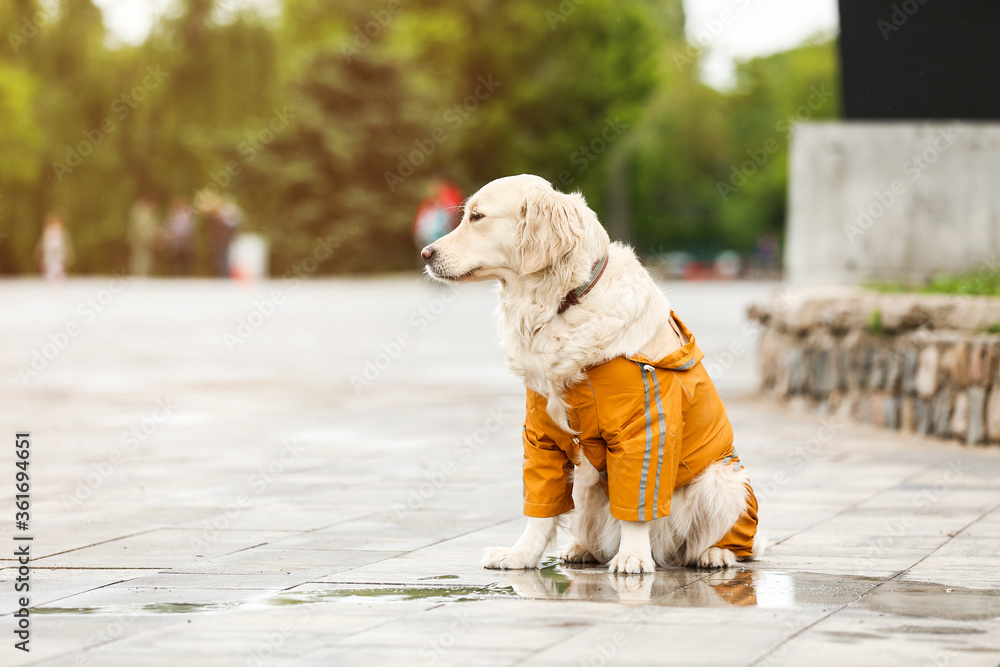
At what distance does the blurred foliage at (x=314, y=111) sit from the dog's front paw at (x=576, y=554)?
40.9m

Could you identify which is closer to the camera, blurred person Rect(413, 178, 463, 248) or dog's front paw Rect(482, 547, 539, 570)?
dog's front paw Rect(482, 547, 539, 570)

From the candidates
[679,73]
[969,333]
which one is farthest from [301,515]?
[679,73]

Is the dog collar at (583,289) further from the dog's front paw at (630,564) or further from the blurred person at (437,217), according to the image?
the blurred person at (437,217)

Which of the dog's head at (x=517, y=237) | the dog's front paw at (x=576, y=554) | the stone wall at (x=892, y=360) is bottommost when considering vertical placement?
the dog's front paw at (x=576, y=554)

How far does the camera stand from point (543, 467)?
527 cm

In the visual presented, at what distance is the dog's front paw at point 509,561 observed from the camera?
5305mm

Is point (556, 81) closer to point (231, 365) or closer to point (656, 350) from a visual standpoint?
point (231, 365)

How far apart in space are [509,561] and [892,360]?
5.53 meters

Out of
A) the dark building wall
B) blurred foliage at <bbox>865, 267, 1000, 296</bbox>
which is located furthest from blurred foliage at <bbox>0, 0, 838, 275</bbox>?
blurred foliage at <bbox>865, 267, 1000, 296</bbox>

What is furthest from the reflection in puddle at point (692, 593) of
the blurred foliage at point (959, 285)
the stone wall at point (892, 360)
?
the blurred foliage at point (959, 285)

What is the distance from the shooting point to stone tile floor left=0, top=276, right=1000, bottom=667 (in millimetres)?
4117

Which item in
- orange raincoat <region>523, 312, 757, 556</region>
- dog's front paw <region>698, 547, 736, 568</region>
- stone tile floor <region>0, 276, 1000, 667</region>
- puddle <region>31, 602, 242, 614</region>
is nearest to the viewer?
stone tile floor <region>0, 276, 1000, 667</region>

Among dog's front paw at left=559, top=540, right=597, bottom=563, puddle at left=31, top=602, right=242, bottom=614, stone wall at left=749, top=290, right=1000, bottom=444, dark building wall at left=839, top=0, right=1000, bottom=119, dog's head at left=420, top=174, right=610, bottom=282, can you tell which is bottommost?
dog's front paw at left=559, top=540, right=597, bottom=563
